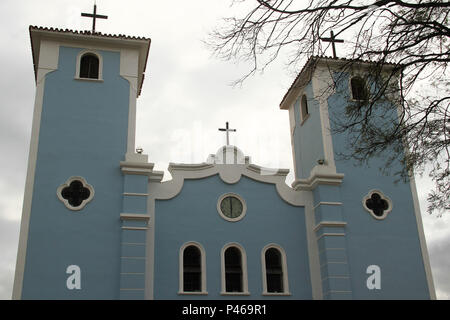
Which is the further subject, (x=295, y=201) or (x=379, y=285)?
(x=295, y=201)

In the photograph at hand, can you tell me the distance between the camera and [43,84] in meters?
17.8

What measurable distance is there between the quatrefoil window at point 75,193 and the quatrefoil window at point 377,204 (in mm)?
8664

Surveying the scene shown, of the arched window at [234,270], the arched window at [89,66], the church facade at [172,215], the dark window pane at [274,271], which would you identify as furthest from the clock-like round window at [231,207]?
the arched window at [89,66]

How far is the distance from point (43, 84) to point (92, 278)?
21.2 ft

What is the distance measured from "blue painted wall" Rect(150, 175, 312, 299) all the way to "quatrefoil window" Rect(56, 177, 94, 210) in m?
2.10

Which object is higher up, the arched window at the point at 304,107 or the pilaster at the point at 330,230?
the arched window at the point at 304,107

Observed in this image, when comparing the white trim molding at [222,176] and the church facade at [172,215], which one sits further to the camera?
the white trim molding at [222,176]

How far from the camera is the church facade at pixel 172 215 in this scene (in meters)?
15.8

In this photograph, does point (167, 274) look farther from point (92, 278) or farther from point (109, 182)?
point (109, 182)

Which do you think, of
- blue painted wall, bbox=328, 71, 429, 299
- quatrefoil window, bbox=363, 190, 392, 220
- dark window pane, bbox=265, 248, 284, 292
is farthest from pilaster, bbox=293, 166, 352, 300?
dark window pane, bbox=265, 248, 284, 292

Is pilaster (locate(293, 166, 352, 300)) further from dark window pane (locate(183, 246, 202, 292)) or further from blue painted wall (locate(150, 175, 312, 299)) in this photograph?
dark window pane (locate(183, 246, 202, 292))

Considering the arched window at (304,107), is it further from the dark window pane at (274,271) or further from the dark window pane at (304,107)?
the dark window pane at (274,271)

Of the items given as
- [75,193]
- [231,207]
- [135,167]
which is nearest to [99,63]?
[135,167]
